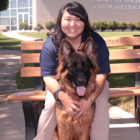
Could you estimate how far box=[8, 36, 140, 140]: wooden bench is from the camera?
3.24 m

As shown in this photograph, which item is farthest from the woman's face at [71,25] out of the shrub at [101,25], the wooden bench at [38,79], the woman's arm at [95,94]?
the shrub at [101,25]

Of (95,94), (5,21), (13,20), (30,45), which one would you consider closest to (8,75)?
(30,45)

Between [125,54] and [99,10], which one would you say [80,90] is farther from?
[99,10]

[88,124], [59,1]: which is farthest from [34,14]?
[88,124]

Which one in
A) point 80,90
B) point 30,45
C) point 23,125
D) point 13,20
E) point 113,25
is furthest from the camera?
point 13,20

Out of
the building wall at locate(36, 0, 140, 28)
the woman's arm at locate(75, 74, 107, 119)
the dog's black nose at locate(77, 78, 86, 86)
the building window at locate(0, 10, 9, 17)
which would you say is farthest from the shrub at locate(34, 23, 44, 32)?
the dog's black nose at locate(77, 78, 86, 86)

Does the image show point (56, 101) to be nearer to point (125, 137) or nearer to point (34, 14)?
point (125, 137)

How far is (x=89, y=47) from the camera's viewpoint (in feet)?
9.27

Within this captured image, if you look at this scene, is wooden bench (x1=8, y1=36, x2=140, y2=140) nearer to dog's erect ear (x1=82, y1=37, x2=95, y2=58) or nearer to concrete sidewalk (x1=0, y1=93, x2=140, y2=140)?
concrete sidewalk (x1=0, y1=93, x2=140, y2=140)

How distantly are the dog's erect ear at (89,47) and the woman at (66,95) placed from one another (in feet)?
1.07

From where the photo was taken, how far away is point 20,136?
3758mm

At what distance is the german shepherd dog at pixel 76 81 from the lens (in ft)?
9.20

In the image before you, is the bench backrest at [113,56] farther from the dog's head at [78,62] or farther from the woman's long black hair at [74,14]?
the dog's head at [78,62]

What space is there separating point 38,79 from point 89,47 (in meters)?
1.51
